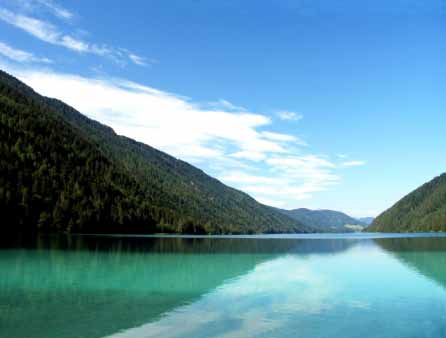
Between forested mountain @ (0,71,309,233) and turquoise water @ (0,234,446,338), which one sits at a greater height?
forested mountain @ (0,71,309,233)

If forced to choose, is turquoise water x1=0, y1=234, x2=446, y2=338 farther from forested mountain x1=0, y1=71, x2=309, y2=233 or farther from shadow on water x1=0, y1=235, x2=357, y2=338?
forested mountain x1=0, y1=71, x2=309, y2=233

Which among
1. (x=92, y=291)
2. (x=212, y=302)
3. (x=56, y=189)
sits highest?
(x=56, y=189)

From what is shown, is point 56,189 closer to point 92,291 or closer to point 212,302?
point 92,291

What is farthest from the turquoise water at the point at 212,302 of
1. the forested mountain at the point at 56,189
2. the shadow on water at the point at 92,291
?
the forested mountain at the point at 56,189

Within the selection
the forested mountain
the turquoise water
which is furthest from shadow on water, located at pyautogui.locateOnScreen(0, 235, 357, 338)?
the forested mountain

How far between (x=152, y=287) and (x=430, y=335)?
19.0 metres

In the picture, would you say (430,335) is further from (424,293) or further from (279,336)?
(424,293)

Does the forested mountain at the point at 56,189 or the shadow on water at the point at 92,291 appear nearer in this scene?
the shadow on water at the point at 92,291

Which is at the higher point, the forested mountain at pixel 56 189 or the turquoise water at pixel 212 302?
the forested mountain at pixel 56 189

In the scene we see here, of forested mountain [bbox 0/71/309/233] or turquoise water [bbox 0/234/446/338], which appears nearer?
turquoise water [bbox 0/234/446/338]

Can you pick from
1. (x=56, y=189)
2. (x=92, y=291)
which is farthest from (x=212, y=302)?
(x=56, y=189)

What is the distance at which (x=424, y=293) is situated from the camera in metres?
33.2

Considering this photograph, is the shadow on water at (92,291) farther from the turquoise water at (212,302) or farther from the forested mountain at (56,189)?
the forested mountain at (56,189)

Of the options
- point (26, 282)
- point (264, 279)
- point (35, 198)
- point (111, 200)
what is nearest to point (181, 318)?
point (26, 282)
